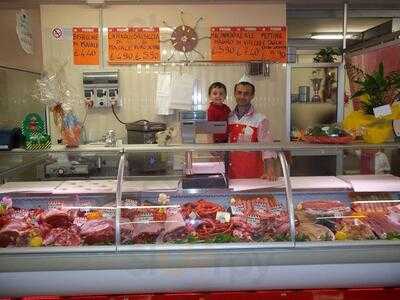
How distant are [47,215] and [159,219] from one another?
757mm

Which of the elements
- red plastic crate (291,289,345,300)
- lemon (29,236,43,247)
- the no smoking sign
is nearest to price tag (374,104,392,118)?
red plastic crate (291,289,345,300)

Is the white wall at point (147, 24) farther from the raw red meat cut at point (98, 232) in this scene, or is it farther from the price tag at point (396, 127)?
the raw red meat cut at point (98, 232)

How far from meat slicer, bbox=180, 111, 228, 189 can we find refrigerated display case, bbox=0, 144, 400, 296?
0.26 feet

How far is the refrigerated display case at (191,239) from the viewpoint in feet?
7.79

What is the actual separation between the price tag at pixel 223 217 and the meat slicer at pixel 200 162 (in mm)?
217

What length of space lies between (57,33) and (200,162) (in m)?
3.20

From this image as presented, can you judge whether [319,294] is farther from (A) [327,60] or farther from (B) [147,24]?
(B) [147,24]

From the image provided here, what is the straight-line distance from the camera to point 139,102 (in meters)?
5.39

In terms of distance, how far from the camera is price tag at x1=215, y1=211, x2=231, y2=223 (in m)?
2.72

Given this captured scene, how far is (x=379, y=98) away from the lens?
286cm

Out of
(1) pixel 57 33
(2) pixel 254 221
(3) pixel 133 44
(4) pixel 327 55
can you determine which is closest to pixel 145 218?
(2) pixel 254 221

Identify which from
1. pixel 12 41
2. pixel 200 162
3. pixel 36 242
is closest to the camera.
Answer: pixel 36 242

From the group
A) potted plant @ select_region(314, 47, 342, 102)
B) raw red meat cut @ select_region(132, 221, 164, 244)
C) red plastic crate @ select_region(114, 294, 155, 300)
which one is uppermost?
potted plant @ select_region(314, 47, 342, 102)

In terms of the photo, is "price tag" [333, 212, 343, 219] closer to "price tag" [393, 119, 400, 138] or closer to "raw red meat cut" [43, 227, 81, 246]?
"price tag" [393, 119, 400, 138]
